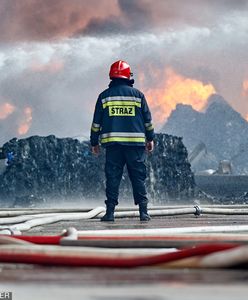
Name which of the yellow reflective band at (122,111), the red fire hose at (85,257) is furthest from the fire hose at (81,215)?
the red fire hose at (85,257)

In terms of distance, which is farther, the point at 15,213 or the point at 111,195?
the point at 15,213

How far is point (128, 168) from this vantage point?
9375 mm

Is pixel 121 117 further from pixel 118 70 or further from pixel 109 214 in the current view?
pixel 109 214

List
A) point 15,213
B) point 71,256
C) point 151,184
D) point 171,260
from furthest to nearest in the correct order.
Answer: point 151,184 < point 15,213 < point 71,256 < point 171,260

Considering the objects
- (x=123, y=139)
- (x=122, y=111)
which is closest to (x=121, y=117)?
(x=122, y=111)

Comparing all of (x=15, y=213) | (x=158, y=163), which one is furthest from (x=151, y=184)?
(x=15, y=213)

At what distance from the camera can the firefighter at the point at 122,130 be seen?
912cm

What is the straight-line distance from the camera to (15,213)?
10469 mm

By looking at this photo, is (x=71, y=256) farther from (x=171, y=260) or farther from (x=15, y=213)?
(x=15, y=213)

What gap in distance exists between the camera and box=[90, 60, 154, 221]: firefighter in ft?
29.9

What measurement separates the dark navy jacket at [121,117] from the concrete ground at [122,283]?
19.1ft

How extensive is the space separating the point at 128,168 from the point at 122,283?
6657 mm

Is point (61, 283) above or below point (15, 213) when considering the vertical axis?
below

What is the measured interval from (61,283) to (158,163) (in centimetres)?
19460
